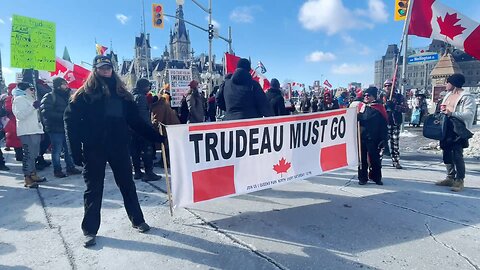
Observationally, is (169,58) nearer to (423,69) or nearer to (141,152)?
(423,69)

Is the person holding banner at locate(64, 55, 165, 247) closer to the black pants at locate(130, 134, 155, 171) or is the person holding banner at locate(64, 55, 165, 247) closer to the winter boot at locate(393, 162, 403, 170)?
the black pants at locate(130, 134, 155, 171)

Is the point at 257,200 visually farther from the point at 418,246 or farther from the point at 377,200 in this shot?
the point at 418,246

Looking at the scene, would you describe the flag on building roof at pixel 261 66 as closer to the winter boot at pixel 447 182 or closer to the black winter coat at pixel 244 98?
the winter boot at pixel 447 182

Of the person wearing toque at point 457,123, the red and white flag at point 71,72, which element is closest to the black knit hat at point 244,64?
the person wearing toque at point 457,123

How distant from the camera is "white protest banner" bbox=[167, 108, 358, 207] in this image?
355cm

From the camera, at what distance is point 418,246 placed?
3256 mm

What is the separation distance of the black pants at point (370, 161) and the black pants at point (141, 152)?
13.2 feet

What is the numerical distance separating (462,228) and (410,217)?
0.56 m

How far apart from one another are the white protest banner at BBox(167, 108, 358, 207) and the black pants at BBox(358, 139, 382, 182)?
1.81 feet

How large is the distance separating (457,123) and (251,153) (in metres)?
3.51

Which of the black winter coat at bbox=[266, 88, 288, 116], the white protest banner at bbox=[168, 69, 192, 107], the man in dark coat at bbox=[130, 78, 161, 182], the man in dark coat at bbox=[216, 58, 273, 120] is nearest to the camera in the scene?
the man in dark coat at bbox=[216, 58, 273, 120]

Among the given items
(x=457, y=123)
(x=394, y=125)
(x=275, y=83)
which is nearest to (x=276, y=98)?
(x=275, y=83)

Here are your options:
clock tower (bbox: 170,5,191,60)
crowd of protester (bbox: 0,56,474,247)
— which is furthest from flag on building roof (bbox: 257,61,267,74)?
clock tower (bbox: 170,5,191,60)

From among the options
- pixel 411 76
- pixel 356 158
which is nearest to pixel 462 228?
pixel 356 158
